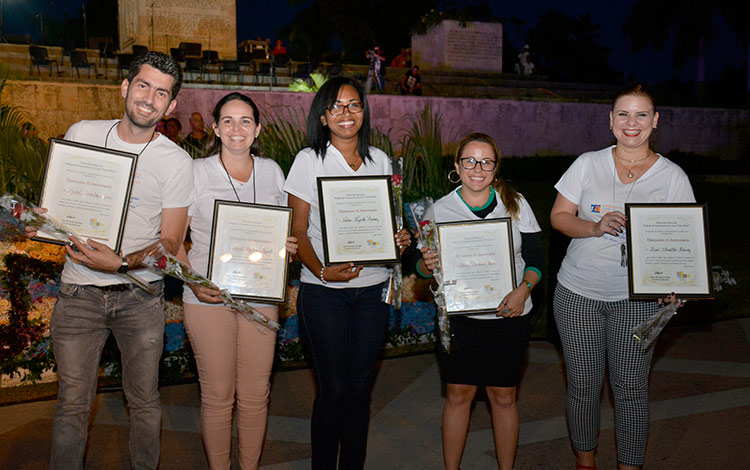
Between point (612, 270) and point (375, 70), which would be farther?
point (375, 70)

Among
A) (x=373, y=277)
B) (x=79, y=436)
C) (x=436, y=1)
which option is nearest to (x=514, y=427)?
(x=373, y=277)

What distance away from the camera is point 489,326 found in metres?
3.24

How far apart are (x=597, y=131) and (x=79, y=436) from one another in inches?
911

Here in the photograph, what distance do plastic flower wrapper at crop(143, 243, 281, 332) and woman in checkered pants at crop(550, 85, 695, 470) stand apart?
1.54 m

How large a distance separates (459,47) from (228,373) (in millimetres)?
23711

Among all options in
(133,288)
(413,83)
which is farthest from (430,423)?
(413,83)

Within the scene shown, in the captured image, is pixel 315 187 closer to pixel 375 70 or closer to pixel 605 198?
pixel 605 198

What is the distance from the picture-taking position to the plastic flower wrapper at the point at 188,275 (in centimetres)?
283

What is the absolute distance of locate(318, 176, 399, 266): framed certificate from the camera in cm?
301

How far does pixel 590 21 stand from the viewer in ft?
149

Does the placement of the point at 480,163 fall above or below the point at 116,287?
above

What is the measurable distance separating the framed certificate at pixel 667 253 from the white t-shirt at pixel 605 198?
0.13m

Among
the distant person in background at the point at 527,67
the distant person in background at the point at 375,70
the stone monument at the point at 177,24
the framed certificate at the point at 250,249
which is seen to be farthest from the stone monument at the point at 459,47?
the framed certificate at the point at 250,249

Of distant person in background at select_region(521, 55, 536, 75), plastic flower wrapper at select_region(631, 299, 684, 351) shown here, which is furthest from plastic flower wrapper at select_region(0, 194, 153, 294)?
distant person in background at select_region(521, 55, 536, 75)
